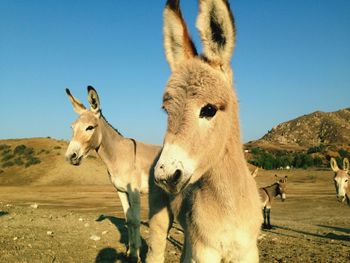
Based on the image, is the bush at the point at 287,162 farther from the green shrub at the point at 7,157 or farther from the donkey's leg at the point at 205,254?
the donkey's leg at the point at 205,254

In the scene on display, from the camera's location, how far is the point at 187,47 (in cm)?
332

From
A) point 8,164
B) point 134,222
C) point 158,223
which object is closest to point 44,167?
point 8,164

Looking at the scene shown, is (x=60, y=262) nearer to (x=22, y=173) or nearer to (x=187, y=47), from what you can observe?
(x=187, y=47)

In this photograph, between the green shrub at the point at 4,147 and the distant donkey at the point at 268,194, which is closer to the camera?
the distant donkey at the point at 268,194

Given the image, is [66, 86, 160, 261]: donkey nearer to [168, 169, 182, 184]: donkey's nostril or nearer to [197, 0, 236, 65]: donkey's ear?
[197, 0, 236, 65]: donkey's ear

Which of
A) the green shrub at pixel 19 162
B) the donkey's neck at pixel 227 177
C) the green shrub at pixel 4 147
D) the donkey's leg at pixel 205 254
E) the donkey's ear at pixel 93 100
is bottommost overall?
the green shrub at pixel 19 162

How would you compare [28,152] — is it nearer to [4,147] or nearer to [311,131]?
[4,147]

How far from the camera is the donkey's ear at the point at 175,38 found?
10.7ft

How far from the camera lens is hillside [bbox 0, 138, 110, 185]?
38469 millimetres

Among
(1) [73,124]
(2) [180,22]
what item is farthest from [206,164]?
(1) [73,124]

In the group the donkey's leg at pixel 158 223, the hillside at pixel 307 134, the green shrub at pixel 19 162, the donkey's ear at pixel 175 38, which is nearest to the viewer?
the donkey's ear at pixel 175 38

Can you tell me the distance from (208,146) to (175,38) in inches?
43.1

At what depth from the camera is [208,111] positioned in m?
2.86

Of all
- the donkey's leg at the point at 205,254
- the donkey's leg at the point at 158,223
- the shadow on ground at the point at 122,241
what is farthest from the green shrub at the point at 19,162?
the donkey's leg at the point at 205,254
